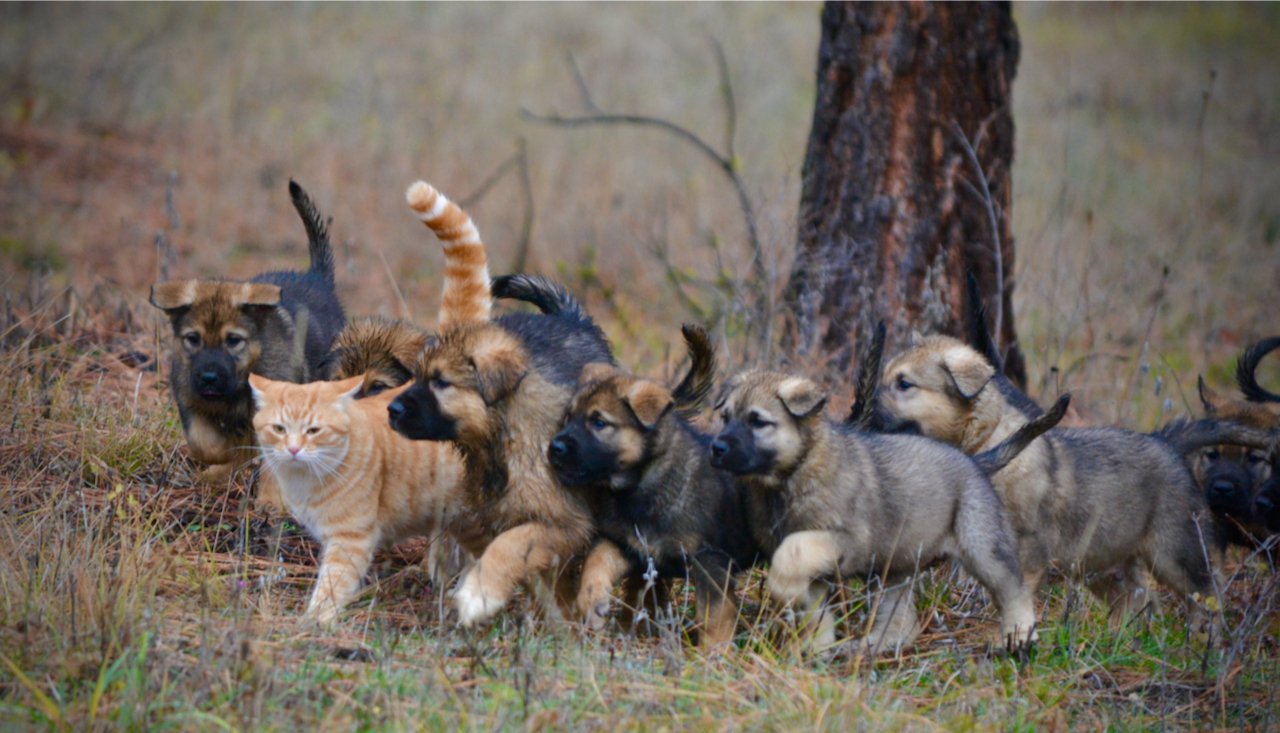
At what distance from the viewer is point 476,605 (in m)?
5.06

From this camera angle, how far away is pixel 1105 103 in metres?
19.6

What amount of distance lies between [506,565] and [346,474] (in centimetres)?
96

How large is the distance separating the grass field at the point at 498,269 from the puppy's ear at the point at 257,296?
874mm

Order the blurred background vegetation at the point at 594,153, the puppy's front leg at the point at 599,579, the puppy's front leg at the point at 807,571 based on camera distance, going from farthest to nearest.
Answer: the blurred background vegetation at the point at 594,153 < the puppy's front leg at the point at 599,579 < the puppy's front leg at the point at 807,571

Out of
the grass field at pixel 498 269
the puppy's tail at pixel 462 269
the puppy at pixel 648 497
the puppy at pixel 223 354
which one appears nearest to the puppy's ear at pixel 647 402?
the puppy at pixel 648 497

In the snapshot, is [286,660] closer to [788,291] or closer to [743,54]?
[788,291]

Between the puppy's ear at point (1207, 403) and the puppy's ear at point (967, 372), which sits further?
the puppy's ear at point (1207, 403)

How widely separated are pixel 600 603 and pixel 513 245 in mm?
9048

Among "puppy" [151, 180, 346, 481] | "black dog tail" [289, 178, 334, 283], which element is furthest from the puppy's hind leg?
"black dog tail" [289, 178, 334, 283]

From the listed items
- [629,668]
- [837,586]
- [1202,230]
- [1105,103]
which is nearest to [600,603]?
[629,668]

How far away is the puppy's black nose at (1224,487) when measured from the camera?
671cm

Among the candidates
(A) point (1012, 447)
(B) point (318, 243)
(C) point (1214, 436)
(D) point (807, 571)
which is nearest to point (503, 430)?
(D) point (807, 571)

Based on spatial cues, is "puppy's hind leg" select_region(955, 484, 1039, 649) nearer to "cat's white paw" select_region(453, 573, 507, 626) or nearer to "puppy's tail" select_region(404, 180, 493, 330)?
"cat's white paw" select_region(453, 573, 507, 626)

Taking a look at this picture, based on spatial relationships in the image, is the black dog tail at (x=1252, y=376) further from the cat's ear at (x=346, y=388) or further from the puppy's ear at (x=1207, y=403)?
the cat's ear at (x=346, y=388)
